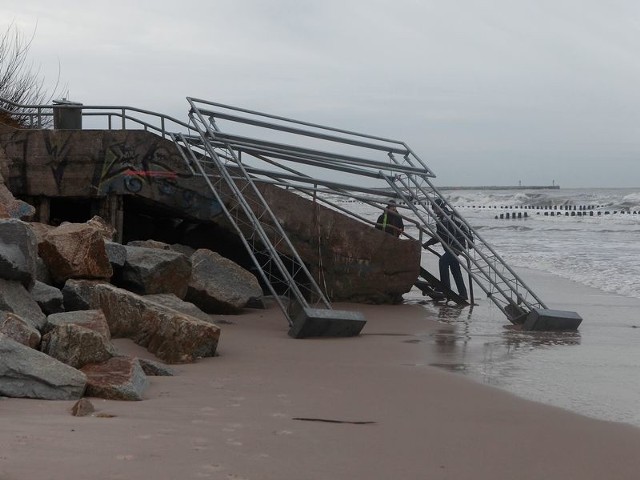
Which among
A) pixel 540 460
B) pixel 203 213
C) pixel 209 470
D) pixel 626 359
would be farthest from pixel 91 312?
pixel 203 213

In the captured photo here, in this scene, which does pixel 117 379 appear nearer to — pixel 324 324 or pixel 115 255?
pixel 115 255

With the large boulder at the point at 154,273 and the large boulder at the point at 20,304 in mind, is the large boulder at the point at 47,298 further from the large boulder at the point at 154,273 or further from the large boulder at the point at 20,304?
the large boulder at the point at 154,273

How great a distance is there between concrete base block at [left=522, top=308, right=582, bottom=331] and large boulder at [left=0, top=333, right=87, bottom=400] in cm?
781

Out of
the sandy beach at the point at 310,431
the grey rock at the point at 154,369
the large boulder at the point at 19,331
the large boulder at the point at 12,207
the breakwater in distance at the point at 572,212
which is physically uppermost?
the breakwater in distance at the point at 572,212

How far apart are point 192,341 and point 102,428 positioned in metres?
3.42

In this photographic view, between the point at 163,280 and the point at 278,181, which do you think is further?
the point at 278,181

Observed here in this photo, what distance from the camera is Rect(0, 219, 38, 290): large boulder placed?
8.52 meters

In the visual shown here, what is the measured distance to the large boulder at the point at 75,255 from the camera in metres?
10.5

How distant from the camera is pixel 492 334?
12469 millimetres

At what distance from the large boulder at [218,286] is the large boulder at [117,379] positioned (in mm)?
5063

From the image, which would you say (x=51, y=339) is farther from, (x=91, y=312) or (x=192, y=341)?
(x=192, y=341)

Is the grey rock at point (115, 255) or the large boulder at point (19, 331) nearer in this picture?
the large boulder at point (19, 331)

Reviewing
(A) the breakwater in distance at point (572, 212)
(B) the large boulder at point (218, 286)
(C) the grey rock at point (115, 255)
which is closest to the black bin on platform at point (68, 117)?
(B) the large boulder at point (218, 286)

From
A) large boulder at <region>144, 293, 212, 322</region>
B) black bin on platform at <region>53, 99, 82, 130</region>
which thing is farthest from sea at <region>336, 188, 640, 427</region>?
black bin on platform at <region>53, 99, 82, 130</region>
